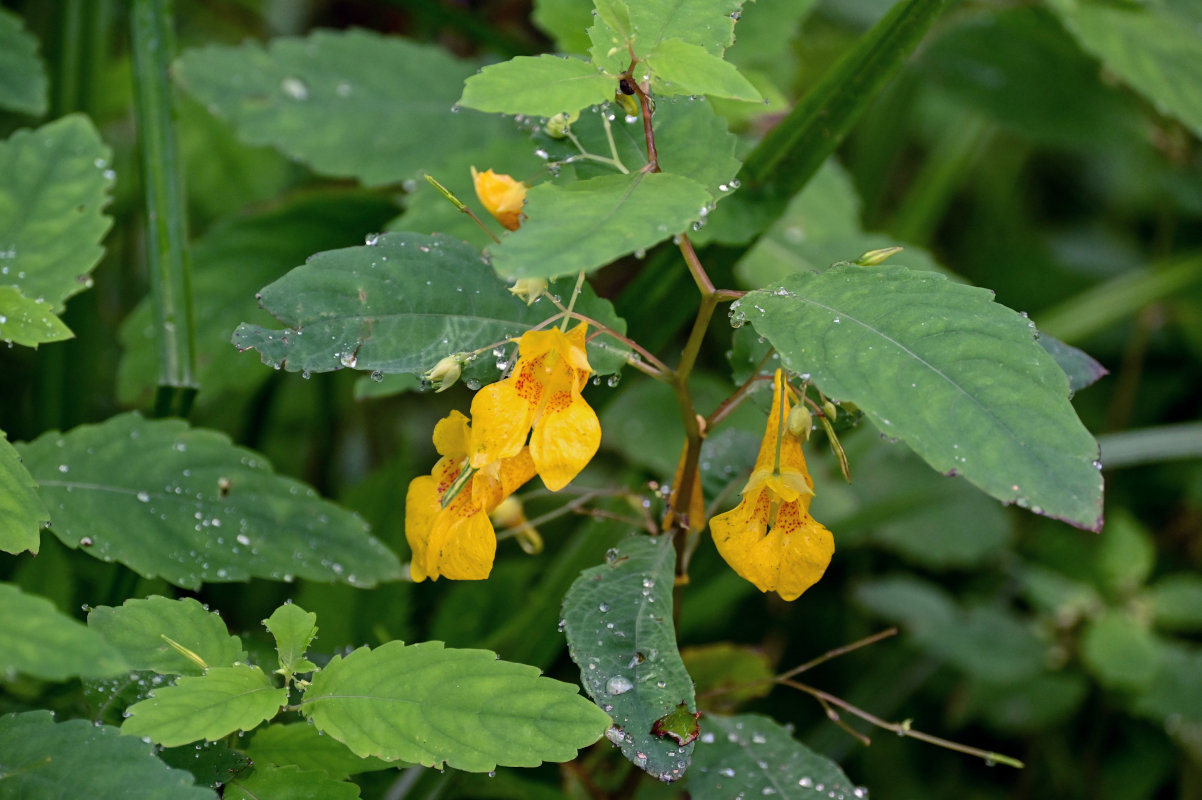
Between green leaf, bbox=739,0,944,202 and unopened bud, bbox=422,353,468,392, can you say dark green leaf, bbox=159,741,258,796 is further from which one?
green leaf, bbox=739,0,944,202

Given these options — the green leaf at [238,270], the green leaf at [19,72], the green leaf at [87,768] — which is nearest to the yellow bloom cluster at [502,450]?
the green leaf at [87,768]

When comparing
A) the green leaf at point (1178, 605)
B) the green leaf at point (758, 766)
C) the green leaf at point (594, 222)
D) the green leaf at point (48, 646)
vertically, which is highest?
the green leaf at point (594, 222)

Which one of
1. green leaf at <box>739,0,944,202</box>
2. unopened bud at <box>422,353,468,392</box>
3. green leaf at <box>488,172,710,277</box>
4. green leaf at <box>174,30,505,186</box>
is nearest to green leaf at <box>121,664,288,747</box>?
unopened bud at <box>422,353,468,392</box>

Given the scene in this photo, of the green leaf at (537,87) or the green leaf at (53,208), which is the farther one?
the green leaf at (53,208)

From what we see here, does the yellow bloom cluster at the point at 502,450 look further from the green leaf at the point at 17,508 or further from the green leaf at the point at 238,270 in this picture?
the green leaf at the point at 238,270

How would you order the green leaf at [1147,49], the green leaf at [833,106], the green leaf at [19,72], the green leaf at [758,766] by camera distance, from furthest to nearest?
the green leaf at [1147,49] → the green leaf at [19,72] → the green leaf at [833,106] → the green leaf at [758,766]

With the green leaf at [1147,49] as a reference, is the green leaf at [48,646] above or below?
above

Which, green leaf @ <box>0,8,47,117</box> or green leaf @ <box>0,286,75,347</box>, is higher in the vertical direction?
green leaf @ <box>0,8,47,117</box>
